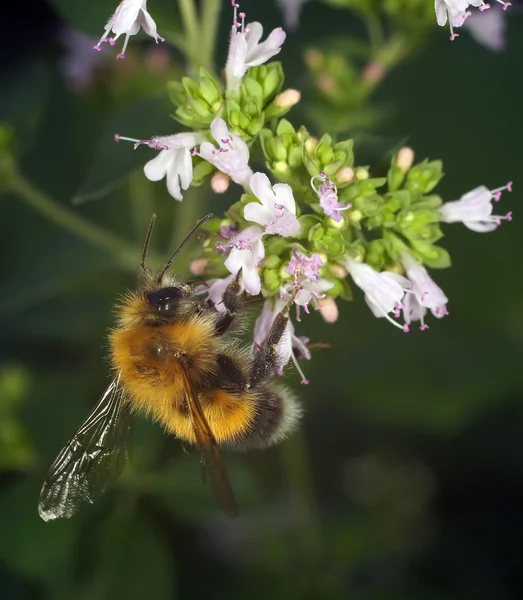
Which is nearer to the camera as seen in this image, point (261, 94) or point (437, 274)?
point (261, 94)

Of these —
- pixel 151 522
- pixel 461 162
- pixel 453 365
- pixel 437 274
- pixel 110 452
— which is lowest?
pixel 151 522

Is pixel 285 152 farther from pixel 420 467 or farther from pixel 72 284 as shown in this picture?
pixel 420 467

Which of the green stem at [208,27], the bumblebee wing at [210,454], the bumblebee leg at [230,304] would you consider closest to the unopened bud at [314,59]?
the green stem at [208,27]

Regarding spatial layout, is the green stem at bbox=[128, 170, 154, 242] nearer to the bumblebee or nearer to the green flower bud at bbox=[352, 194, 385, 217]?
the bumblebee

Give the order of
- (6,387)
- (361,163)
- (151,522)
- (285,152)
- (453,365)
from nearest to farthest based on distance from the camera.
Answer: (285,152)
(361,163)
(6,387)
(151,522)
(453,365)

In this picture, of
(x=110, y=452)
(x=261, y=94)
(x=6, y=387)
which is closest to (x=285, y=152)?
(x=261, y=94)

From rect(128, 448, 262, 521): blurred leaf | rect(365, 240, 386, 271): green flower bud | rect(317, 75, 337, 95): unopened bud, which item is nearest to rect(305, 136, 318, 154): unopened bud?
rect(365, 240, 386, 271): green flower bud
